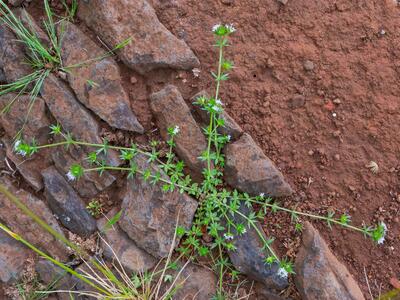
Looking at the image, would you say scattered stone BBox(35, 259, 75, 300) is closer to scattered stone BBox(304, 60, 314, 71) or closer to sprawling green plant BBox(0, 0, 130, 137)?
sprawling green plant BBox(0, 0, 130, 137)

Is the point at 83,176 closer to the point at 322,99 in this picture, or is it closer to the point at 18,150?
the point at 18,150

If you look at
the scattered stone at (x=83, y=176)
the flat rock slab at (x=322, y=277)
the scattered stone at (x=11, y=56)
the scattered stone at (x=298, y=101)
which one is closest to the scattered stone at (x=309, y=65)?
the scattered stone at (x=298, y=101)

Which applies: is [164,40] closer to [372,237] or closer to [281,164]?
[281,164]

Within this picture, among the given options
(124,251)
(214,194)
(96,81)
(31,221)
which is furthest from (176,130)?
(31,221)

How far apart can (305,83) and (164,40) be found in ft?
3.69

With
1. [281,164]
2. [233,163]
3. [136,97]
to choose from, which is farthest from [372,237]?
[136,97]

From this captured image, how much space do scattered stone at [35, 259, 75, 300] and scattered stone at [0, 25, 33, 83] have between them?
1.50 m

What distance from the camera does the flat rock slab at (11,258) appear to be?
367 cm

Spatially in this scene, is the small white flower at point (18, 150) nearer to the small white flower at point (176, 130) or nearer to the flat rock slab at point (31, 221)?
the flat rock slab at point (31, 221)

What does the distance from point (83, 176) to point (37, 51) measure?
3.42ft

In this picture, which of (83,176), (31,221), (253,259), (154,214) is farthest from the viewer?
(31,221)

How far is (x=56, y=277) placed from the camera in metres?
3.61

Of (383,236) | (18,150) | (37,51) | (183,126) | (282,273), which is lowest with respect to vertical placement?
(383,236)

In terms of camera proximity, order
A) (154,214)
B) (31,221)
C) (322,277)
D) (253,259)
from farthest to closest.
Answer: (31,221)
(154,214)
(253,259)
(322,277)
